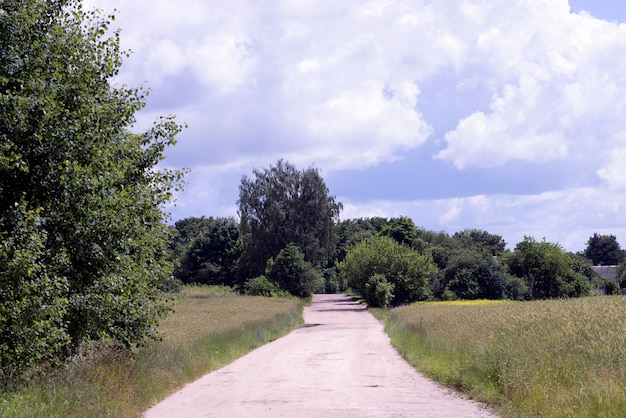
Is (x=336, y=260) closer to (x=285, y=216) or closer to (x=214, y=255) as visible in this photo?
(x=285, y=216)

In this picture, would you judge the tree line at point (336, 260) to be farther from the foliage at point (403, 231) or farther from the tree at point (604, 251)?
the tree at point (604, 251)

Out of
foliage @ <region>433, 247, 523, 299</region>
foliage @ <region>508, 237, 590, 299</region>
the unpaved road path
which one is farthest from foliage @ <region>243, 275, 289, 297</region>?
the unpaved road path

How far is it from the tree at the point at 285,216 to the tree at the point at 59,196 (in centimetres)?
6979

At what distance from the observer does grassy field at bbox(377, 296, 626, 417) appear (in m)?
11.4

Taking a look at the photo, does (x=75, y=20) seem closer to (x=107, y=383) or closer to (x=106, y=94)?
(x=106, y=94)

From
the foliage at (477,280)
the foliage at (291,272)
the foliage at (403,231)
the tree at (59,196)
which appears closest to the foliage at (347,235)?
the foliage at (403,231)

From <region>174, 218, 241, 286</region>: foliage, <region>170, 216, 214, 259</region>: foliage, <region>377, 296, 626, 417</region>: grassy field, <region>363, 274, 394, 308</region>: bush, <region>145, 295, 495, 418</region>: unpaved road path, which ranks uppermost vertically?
<region>170, 216, 214, 259</region>: foliage

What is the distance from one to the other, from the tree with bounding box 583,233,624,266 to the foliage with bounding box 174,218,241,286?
85.5m

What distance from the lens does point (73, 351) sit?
44.3 ft

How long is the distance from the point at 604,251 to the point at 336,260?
9018 cm

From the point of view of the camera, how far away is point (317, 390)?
1656 cm

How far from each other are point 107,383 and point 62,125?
5.00m

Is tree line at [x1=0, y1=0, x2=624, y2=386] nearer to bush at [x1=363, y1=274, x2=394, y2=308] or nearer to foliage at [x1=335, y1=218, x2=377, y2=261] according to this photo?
bush at [x1=363, y1=274, x2=394, y2=308]

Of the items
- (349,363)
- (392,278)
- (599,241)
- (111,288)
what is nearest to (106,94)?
(111,288)
